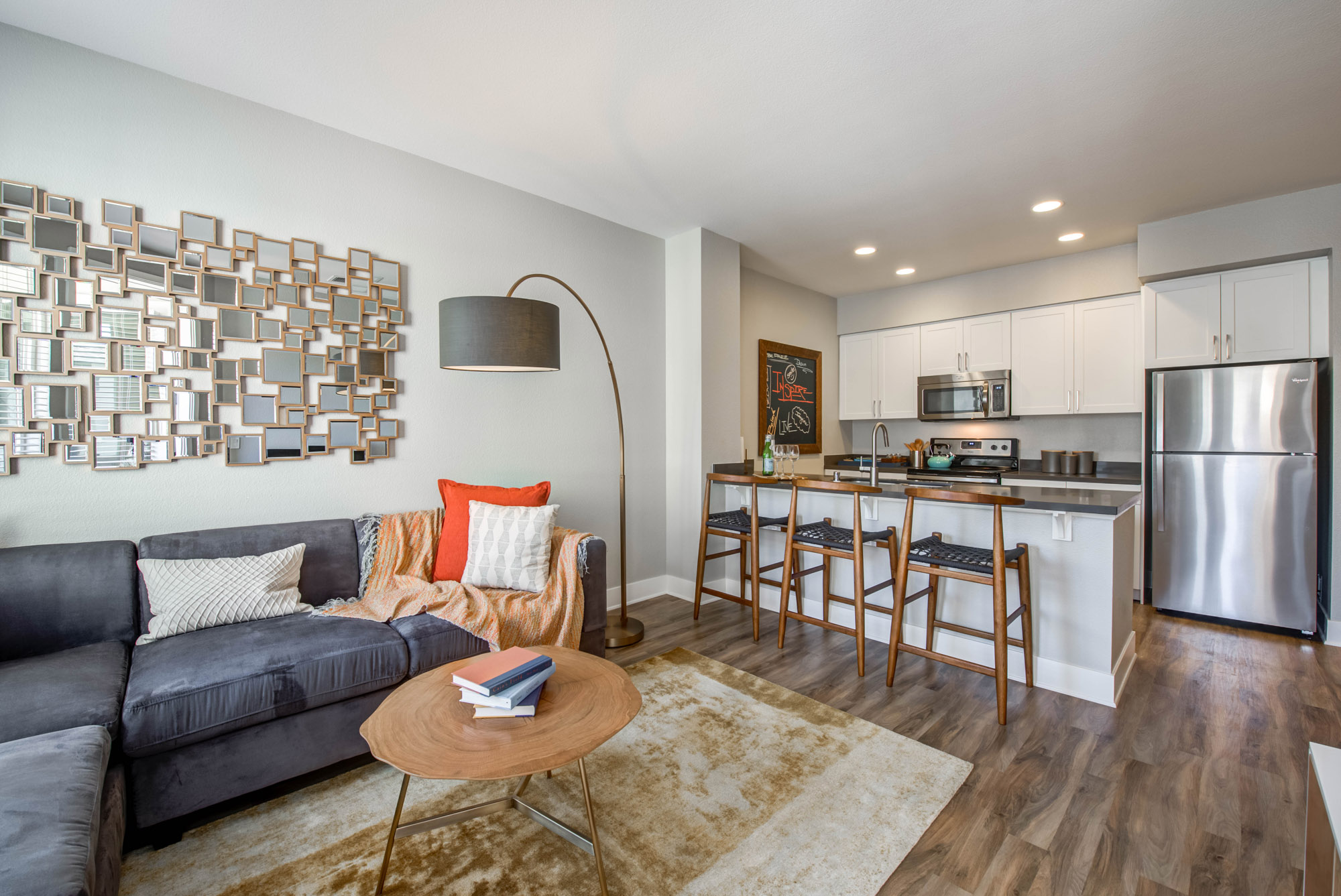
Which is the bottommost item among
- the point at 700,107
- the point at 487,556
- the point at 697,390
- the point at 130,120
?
the point at 487,556

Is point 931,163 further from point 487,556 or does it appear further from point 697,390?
point 487,556

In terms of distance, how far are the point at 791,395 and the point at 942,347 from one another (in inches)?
55.3

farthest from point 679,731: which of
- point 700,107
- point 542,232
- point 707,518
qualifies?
point 542,232

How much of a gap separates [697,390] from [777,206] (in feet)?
4.17

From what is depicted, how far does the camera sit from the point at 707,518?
3734mm

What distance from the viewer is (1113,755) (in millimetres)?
2113

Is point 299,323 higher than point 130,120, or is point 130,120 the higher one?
point 130,120

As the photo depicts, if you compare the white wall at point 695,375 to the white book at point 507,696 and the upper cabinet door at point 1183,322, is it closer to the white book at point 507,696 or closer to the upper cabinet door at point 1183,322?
the white book at point 507,696

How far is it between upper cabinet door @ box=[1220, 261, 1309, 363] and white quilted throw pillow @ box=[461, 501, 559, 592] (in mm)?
4324

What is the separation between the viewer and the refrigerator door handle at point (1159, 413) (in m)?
3.79

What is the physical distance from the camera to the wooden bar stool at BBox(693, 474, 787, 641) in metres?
3.30

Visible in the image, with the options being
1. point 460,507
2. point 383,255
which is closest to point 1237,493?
point 460,507

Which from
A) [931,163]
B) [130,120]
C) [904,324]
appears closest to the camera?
[130,120]

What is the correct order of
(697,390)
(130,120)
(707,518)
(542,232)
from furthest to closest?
1. (697,390)
2. (707,518)
3. (542,232)
4. (130,120)
